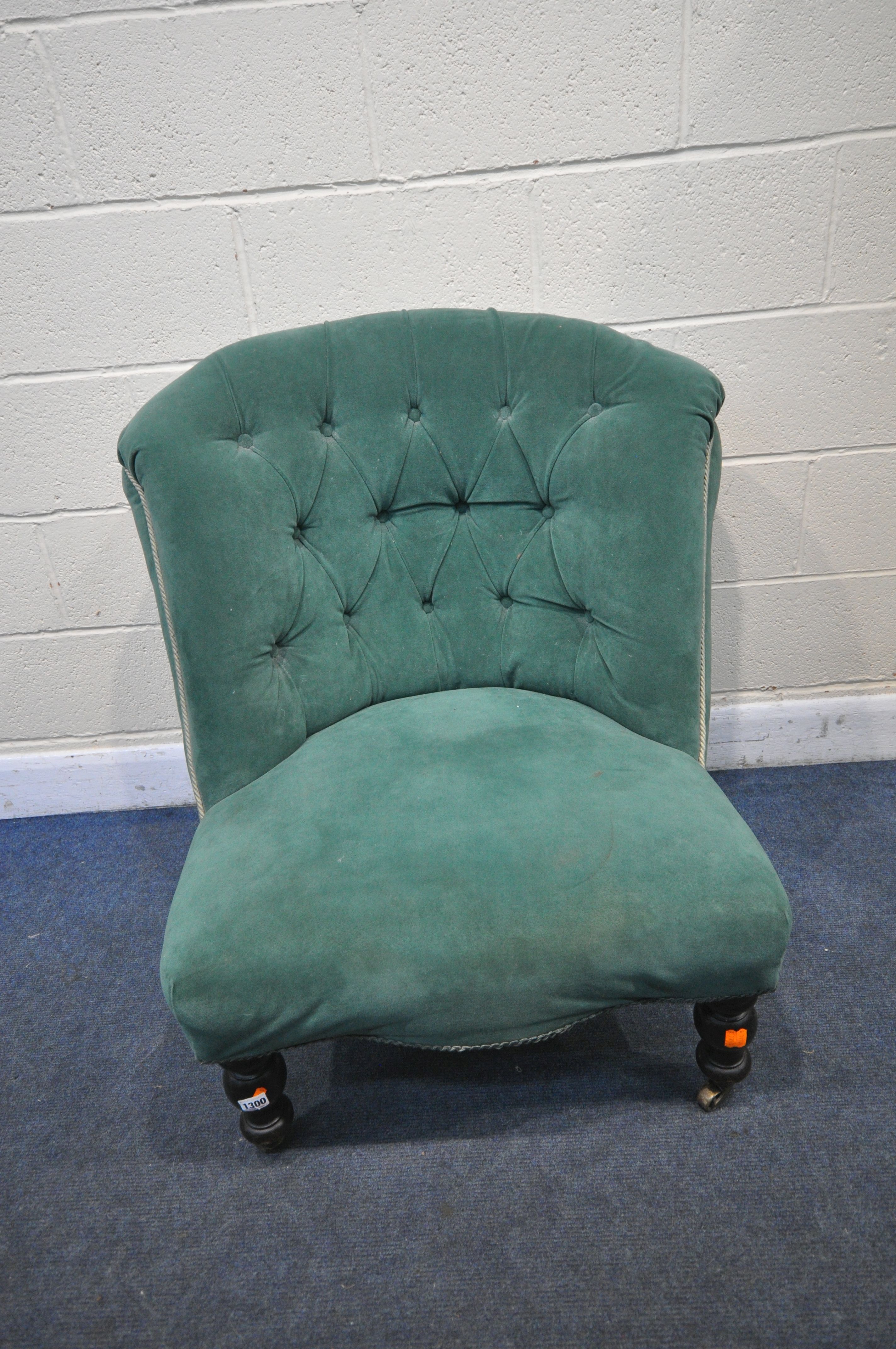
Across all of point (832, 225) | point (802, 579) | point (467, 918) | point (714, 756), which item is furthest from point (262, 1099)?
point (832, 225)

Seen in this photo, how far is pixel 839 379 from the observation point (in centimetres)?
149

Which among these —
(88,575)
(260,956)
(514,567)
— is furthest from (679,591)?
(88,575)

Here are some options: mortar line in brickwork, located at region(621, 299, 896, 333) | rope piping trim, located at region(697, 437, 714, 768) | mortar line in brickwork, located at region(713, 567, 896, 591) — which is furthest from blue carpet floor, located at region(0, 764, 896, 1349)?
mortar line in brickwork, located at region(621, 299, 896, 333)

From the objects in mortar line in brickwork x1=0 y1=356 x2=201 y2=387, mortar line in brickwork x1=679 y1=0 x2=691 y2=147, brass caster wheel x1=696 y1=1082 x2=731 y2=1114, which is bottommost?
brass caster wheel x1=696 y1=1082 x2=731 y2=1114

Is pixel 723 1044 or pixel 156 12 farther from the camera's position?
pixel 156 12

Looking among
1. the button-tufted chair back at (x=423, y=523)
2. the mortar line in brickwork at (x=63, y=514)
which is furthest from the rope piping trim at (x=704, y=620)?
the mortar line in brickwork at (x=63, y=514)

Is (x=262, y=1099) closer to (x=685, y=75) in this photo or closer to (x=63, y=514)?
(x=63, y=514)

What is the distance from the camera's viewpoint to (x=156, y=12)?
1.25 meters

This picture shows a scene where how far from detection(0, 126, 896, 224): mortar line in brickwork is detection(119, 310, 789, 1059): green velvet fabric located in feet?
1.07

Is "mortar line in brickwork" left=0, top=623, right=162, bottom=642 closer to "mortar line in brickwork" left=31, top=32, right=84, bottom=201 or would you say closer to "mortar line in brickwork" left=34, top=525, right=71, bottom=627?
"mortar line in brickwork" left=34, top=525, right=71, bottom=627

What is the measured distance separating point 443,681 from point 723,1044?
606 mm

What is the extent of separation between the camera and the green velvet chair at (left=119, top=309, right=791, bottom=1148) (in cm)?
89

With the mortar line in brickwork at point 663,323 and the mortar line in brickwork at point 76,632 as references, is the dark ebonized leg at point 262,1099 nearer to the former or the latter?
the mortar line in brickwork at point 76,632

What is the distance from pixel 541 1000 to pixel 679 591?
540mm
